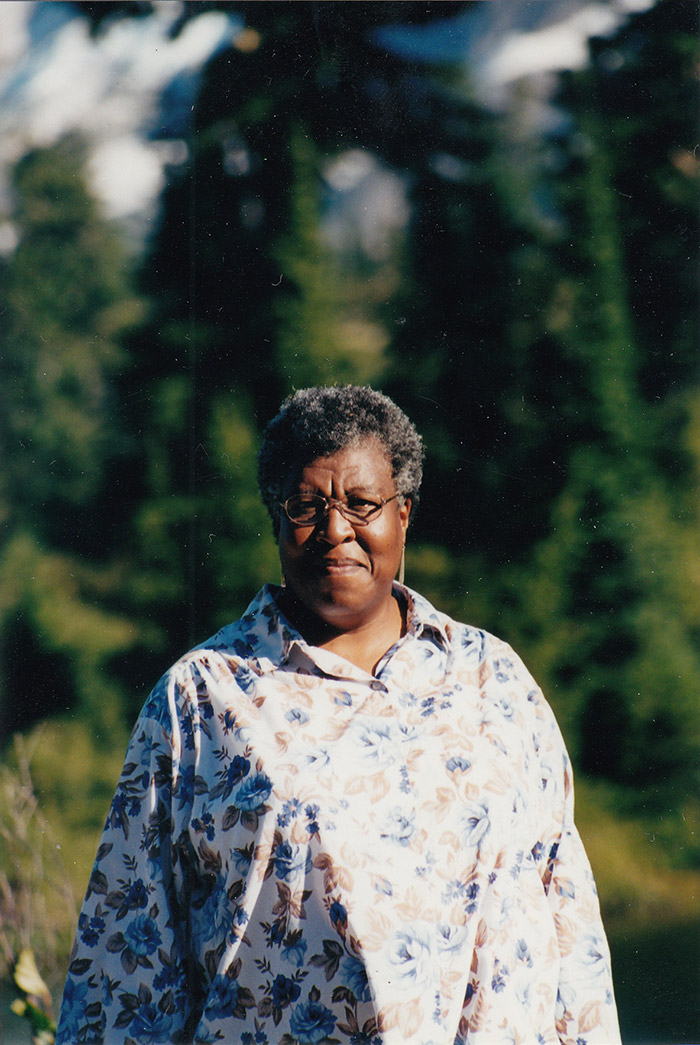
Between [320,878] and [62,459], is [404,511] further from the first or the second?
[62,459]

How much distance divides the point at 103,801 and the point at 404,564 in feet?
3.86

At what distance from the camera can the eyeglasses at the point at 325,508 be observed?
1734 mm

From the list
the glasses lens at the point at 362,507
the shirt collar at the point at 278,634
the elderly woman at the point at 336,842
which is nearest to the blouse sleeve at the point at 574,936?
the elderly woman at the point at 336,842

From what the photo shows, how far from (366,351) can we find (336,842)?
5.32 feet

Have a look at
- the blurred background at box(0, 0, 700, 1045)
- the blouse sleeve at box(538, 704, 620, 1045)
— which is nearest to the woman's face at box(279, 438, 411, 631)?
the blouse sleeve at box(538, 704, 620, 1045)

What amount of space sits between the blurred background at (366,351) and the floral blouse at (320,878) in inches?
41.0

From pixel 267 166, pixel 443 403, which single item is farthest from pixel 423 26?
pixel 443 403

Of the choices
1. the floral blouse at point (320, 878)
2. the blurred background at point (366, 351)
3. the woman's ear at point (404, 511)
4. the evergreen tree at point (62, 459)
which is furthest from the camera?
the evergreen tree at point (62, 459)

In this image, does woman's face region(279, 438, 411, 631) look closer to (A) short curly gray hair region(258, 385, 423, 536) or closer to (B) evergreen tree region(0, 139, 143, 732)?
(A) short curly gray hair region(258, 385, 423, 536)

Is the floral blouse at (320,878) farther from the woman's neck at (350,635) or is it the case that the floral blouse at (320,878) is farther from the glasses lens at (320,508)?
the glasses lens at (320,508)

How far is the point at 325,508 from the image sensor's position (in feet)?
5.69

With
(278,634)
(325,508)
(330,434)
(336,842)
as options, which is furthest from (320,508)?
(336,842)

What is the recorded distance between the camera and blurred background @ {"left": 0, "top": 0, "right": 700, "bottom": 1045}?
2686mm

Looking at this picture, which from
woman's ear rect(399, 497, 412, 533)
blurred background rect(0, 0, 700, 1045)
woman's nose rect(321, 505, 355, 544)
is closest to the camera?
woman's nose rect(321, 505, 355, 544)
